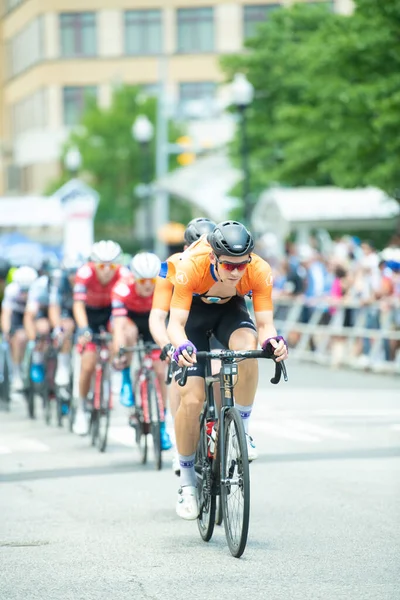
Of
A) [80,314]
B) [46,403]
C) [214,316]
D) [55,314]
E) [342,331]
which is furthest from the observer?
[342,331]

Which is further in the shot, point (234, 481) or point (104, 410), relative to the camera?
point (104, 410)

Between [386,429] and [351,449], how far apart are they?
1812 mm

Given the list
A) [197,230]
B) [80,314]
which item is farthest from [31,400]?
[197,230]

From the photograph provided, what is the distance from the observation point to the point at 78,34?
267 feet

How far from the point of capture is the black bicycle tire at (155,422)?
12055 millimetres

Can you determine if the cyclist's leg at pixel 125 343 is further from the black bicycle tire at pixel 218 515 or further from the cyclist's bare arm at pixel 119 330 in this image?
the black bicycle tire at pixel 218 515

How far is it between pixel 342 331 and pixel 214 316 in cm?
1508

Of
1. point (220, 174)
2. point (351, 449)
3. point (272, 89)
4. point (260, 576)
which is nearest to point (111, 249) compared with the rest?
point (351, 449)

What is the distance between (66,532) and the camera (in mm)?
9008

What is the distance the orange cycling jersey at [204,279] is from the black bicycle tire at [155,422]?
3.59 meters

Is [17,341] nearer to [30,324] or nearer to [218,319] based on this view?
[30,324]

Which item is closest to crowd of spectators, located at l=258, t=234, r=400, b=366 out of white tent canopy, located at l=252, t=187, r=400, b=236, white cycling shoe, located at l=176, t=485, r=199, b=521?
white tent canopy, located at l=252, t=187, r=400, b=236

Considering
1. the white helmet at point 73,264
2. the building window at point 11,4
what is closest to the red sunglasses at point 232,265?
the white helmet at point 73,264

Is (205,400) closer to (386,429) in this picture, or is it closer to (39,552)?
(39,552)
